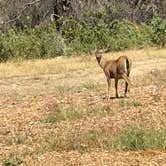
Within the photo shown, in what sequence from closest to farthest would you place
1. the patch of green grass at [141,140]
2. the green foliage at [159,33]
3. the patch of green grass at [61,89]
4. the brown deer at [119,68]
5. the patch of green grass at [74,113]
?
the patch of green grass at [141,140] < the patch of green grass at [74,113] < the brown deer at [119,68] < the patch of green grass at [61,89] < the green foliage at [159,33]

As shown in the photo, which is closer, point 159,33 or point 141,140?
point 141,140

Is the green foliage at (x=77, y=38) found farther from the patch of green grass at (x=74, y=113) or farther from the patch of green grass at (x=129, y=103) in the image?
the patch of green grass at (x=74, y=113)

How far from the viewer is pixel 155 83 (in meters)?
17.2

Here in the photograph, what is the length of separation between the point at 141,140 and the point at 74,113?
3.87 m

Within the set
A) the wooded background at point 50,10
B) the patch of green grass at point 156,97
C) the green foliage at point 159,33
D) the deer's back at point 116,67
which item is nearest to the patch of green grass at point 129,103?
the patch of green grass at point 156,97

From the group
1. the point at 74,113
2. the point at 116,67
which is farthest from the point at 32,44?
the point at 74,113

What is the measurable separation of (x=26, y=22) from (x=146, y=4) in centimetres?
971

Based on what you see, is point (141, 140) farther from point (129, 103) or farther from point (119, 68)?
point (119, 68)

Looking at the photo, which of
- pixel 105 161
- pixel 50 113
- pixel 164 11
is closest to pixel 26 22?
pixel 164 11

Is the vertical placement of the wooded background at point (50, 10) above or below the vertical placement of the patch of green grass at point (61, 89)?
below

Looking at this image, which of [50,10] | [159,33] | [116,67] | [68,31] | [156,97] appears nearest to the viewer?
[156,97]

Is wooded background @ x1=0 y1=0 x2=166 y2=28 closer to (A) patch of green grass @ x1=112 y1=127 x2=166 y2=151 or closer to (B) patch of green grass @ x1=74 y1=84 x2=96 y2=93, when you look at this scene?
(B) patch of green grass @ x1=74 y1=84 x2=96 y2=93

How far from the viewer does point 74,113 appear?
12.3 m

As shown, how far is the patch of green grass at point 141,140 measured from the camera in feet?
27.8
